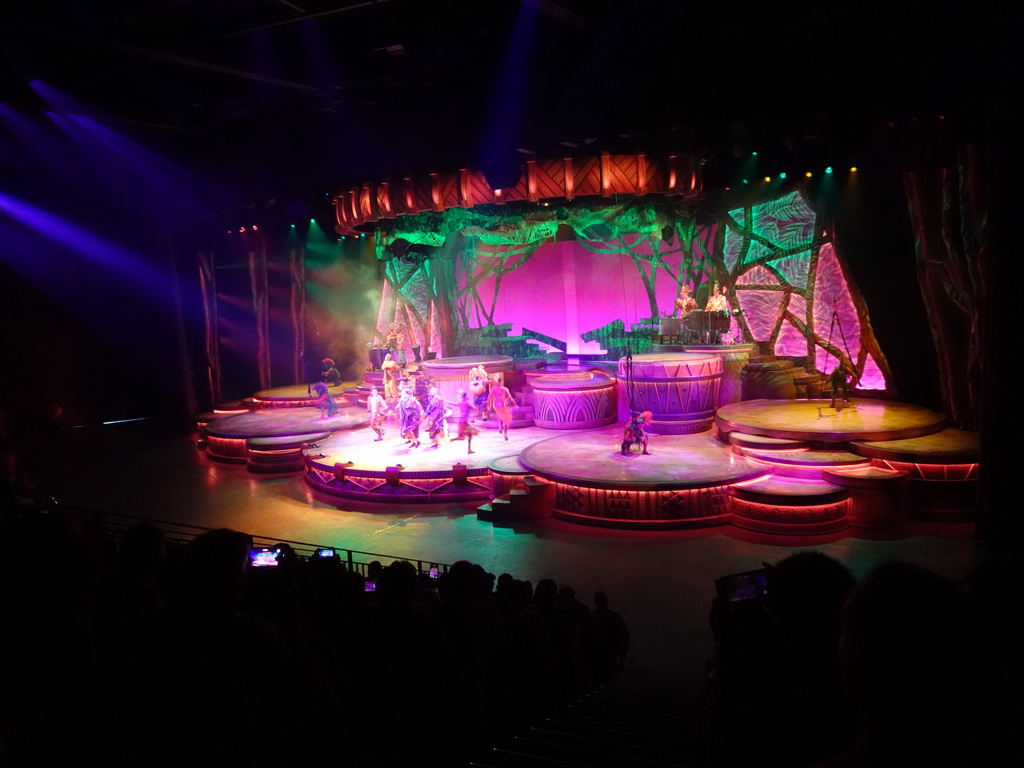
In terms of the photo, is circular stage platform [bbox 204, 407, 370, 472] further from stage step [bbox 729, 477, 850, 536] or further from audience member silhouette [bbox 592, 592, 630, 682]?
audience member silhouette [bbox 592, 592, 630, 682]

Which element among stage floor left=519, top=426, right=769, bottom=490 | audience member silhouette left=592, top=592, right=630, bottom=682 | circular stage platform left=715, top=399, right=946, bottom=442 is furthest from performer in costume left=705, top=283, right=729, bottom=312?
audience member silhouette left=592, top=592, right=630, bottom=682

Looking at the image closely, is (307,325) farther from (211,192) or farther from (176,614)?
(176,614)

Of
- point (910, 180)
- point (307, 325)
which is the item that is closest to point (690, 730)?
point (910, 180)

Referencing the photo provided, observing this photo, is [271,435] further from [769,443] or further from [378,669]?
[378,669]

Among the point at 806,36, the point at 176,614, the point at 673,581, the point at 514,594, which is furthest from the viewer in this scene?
the point at 673,581

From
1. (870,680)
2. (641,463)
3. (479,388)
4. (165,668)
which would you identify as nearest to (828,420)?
(641,463)

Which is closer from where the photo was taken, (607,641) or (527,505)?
(607,641)

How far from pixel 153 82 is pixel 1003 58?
7.49m

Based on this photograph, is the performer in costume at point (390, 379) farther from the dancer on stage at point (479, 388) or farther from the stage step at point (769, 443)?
the stage step at point (769, 443)

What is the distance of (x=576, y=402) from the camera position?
38.4 ft

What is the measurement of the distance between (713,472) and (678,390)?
122 inches

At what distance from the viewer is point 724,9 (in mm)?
4883

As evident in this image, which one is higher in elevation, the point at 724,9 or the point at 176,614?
the point at 724,9

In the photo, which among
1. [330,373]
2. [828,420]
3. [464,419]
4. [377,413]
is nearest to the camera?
[828,420]
